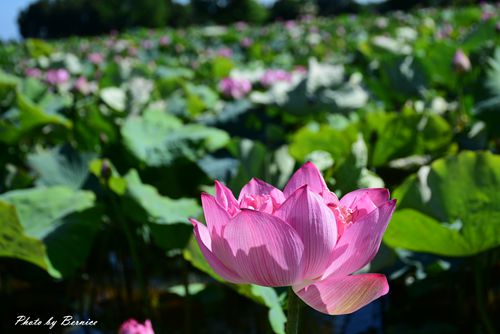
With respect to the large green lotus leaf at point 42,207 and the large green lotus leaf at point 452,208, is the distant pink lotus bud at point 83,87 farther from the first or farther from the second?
the large green lotus leaf at point 452,208

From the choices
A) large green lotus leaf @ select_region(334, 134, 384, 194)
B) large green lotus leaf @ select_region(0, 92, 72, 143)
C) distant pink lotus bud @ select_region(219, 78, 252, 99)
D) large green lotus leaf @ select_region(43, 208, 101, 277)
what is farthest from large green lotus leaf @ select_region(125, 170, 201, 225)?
distant pink lotus bud @ select_region(219, 78, 252, 99)

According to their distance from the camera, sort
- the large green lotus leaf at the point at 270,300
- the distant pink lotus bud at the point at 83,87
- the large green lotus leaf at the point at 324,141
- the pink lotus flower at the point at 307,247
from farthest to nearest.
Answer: the distant pink lotus bud at the point at 83,87
the large green lotus leaf at the point at 324,141
the large green lotus leaf at the point at 270,300
the pink lotus flower at the point at 307,247

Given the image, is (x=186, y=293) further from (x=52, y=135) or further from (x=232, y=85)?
(x=232, y=85)

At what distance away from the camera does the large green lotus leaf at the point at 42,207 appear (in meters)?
1.18

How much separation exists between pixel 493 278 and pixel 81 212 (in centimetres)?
107

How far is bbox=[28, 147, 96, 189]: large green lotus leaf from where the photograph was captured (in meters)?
1.45

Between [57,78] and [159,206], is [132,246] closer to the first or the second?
[159,206]

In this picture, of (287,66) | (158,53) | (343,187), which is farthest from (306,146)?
(158,53)

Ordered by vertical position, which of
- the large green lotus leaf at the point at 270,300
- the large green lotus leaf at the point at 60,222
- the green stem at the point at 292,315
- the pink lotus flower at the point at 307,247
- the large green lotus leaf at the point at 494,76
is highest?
the pink lotus flower at the point at 307,247

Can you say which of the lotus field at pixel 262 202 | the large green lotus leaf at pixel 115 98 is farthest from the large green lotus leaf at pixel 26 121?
the large green lotus leaf at pixel 115 98

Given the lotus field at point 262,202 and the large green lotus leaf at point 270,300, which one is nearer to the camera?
the lotus field at point 262,202

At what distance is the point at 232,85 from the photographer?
2182 millimetres

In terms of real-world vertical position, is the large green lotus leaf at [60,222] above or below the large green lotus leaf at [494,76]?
below

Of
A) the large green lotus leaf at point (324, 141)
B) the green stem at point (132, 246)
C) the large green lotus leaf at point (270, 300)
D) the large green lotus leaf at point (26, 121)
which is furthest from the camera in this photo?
the large green lotus leaf at point (26, 121)
